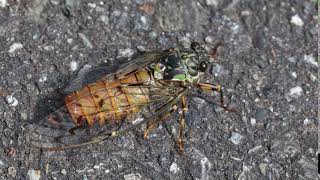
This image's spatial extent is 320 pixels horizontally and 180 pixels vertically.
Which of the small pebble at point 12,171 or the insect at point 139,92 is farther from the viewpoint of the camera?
the insect at point 139,92

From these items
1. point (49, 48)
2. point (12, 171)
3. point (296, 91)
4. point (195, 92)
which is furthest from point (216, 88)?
point (12, 171)

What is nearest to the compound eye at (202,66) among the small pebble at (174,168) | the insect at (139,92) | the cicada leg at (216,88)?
the insect at (139,92)

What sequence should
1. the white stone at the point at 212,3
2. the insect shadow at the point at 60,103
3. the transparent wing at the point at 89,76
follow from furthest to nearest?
the white stone at the point at 212,3 < the transparent wing at the point at 89,76 < the insect shadow at the point at 60,103

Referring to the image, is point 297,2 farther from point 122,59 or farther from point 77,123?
point 77,123

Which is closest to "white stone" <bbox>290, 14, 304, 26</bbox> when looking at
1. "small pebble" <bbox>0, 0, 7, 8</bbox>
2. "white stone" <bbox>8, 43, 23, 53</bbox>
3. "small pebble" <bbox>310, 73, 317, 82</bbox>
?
"small pebble" <bbox>310, 73, 317, 82</bbox>

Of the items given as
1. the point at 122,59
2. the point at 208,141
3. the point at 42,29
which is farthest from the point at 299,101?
the point at 42,29

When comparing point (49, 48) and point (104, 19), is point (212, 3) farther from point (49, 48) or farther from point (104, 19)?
point (49, 48)

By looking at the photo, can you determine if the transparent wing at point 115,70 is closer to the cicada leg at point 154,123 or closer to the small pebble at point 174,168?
the cicada leg at point 154,123
